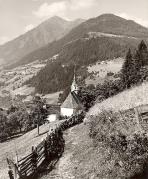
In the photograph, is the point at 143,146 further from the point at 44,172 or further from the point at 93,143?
the point at 44,172

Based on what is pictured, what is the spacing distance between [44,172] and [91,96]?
43508 millimetres

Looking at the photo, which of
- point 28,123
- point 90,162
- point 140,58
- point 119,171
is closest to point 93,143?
point 90,162

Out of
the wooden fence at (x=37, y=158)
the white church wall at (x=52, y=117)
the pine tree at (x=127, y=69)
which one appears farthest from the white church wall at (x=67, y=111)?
the wooden fence at (x=37, y=158)

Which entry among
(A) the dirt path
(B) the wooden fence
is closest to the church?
(A) the dirt path

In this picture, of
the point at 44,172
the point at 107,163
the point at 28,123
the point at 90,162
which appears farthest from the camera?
the point at 28,123

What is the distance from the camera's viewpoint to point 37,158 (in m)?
19.1

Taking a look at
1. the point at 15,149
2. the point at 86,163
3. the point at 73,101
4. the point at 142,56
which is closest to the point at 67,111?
the point at 73,101

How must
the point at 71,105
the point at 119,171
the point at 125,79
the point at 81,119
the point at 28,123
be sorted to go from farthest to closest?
the point at 28,123 → the point at 71,105 → the point at 125,79 → the point at 81,119 → the point at 119,171

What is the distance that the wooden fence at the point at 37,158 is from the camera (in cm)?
1679

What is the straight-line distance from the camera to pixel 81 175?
15.7 metres

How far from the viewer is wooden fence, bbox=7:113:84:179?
16791mm

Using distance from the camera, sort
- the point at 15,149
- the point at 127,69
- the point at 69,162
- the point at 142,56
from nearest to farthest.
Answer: the point at 69,162 → the point at 15,149 → the point at 127,69 → the point at 142,56

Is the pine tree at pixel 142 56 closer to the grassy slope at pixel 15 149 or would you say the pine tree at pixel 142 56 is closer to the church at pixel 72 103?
the church at pixel 72 103

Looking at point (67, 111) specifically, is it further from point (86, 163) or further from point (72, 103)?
point (86, 163)
